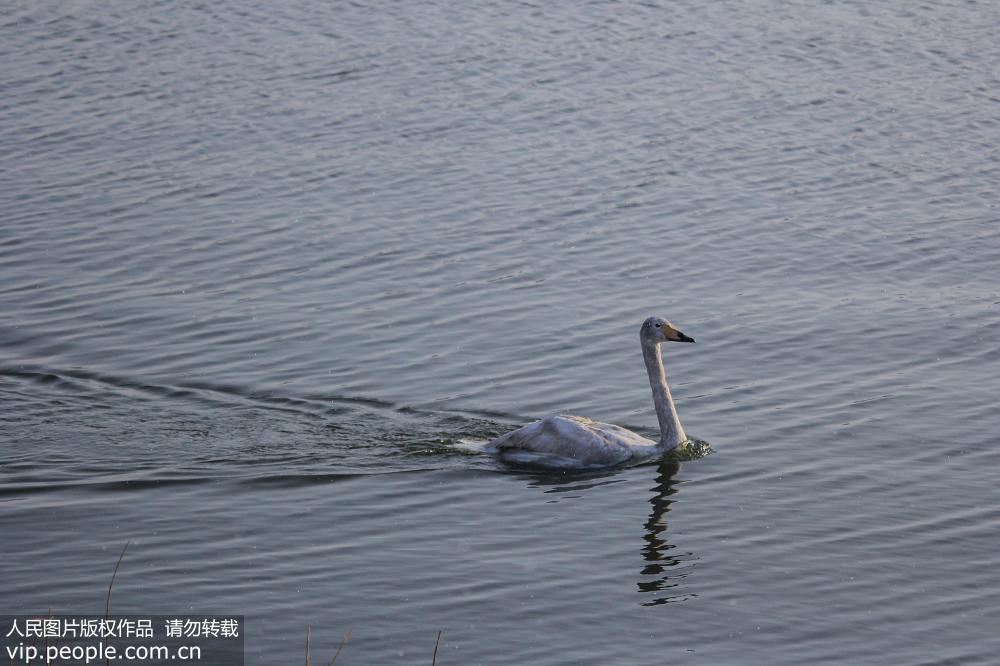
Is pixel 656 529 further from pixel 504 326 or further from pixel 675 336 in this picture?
pixel 504 326

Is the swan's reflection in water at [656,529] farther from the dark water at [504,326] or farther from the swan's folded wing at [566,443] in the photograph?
the swan's folded wing at [566,443]

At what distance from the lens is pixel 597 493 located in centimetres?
1586

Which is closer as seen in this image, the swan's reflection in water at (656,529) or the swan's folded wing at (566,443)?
the swan's reflection in water at (656,529)

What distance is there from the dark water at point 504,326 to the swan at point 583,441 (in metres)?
0.22

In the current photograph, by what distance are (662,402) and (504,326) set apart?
4104 millimetres

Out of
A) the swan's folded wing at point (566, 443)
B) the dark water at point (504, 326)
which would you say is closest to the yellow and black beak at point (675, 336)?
the dark water at point (504, 326)

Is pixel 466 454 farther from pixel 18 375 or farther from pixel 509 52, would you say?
pixel 509 52

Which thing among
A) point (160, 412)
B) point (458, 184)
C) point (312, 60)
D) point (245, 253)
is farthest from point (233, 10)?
point (160, 412)

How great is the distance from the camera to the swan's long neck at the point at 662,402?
54.7 feet

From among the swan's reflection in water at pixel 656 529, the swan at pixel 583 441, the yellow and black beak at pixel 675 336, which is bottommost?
the swan's reflection in water at pixel 656 529

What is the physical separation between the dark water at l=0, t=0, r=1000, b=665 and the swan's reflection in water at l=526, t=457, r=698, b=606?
0.05 m

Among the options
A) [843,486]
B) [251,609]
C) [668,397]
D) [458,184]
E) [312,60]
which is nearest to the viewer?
[251,609]

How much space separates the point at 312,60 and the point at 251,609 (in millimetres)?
23812

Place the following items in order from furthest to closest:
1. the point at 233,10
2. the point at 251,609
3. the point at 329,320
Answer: the point at 233,10 → the point at 329,320 → the point at 251,609
